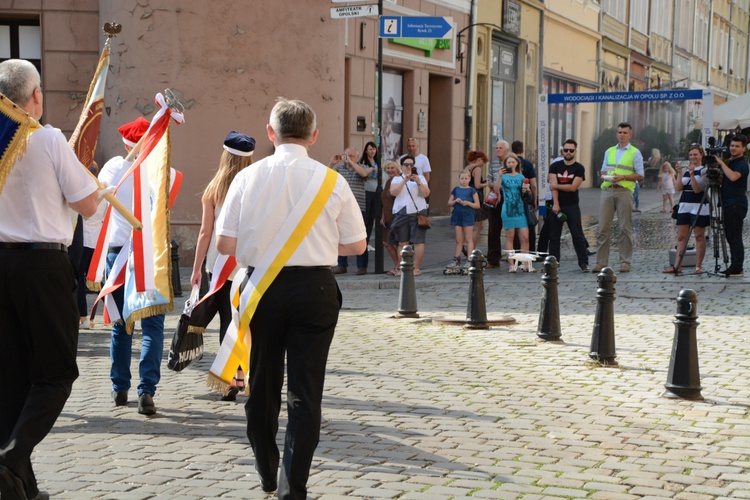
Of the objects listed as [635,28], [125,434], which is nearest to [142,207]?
[125,434]

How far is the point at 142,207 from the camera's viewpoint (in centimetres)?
727

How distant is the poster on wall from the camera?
24.7 metres

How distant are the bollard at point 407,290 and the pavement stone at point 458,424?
0.52 m

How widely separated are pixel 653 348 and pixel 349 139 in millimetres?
13322

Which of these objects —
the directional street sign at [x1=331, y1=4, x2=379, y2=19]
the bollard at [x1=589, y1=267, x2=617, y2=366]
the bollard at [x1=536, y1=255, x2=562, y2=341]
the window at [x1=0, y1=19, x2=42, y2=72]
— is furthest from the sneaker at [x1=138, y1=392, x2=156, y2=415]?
the window at [x1=0, y1=19, x2=42, y2=72]

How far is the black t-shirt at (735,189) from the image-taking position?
48.7 ft

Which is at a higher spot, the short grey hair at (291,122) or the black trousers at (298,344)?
the short grey hair at (291,122)

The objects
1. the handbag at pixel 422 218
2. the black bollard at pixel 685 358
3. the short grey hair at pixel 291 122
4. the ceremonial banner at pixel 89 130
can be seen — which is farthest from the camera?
the handbag at pixel 422 218

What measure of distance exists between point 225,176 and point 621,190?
9.51 metres

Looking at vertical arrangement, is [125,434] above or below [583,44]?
below

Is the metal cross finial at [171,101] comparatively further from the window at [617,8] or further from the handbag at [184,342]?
the window at [617,8]

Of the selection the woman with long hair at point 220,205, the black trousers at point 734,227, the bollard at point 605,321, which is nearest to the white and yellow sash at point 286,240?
the woman with long hair at point 220,205

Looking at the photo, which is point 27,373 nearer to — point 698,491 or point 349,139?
Result: point 698,491

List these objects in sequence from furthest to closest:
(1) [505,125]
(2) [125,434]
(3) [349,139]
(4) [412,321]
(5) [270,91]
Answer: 1. (1) [505,125]
2. (3) [349,139]
3. (5) [270,91]
4. (4) [412,321]
5. (2) [125,434]
